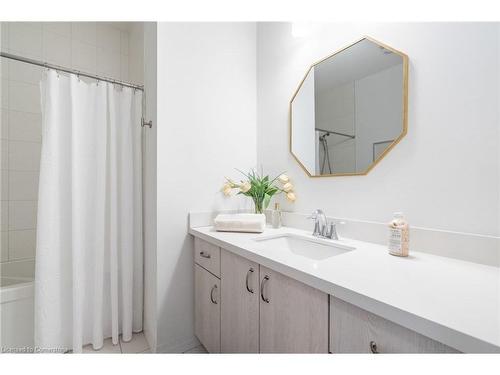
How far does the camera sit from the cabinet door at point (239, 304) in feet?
3.08

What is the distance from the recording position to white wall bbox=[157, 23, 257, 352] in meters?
1.33

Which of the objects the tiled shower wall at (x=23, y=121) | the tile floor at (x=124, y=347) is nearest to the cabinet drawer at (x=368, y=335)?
the tile floor at (x=124, y=347)

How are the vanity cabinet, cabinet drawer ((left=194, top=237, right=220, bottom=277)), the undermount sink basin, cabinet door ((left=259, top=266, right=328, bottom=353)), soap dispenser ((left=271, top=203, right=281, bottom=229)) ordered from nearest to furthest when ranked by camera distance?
the vanity cabinet < cabinet door ((left=259, top=266, right=328, bottom=353)) < the undermount sink basin < cabinet drawer ((left=194, top=237, right=220, bottom=277)) < soap dispenser ((left=271, top=203, right=281, bottom=229))

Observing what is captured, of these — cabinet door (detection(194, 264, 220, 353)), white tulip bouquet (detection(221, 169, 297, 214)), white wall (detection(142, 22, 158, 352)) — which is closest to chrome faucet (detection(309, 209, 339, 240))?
white tulip bouquet (detection(221, 169, 297, 214))

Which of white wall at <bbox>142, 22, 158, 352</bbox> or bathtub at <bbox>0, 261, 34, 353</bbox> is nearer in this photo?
bathtub at <bbox>0, 261, 34, 353</bbox>

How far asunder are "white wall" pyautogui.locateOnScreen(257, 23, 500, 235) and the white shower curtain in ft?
4.22

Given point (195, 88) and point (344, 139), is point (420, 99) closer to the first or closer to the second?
point (344, 139)

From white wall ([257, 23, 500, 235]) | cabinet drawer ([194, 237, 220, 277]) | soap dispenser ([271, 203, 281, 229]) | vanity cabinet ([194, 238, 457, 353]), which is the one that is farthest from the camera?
soap dispenser ([271, 203, 281, 229])

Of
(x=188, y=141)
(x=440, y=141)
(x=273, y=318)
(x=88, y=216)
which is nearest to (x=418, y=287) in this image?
(x=273, y=318)

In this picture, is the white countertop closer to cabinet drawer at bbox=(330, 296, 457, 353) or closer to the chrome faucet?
cabinet drawer at bbox=(330, 296, 457, 353)

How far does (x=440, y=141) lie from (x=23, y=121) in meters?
2.81
